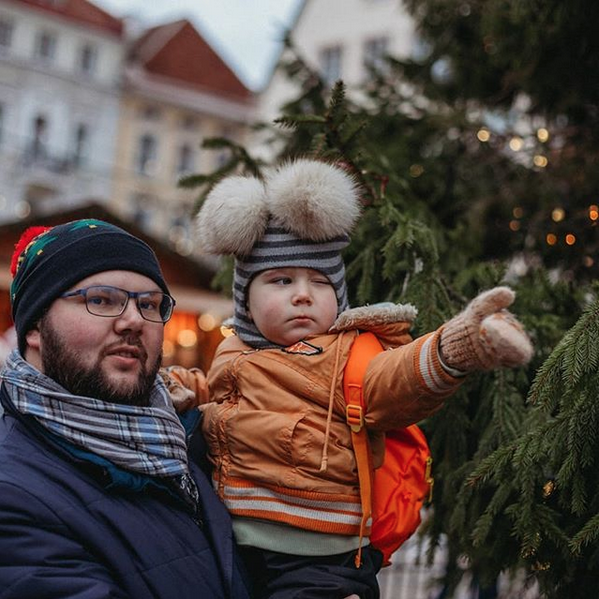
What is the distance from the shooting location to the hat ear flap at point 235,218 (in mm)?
2225

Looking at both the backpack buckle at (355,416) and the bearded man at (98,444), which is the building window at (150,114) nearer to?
the bearded man at (98,444)

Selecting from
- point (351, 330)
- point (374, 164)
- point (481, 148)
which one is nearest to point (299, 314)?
point (351, 330)

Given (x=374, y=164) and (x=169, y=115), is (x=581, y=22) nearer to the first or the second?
(x=374, y=164)

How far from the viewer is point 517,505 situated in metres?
2.28

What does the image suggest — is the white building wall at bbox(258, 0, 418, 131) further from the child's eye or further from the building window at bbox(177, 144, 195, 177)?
the child's eye

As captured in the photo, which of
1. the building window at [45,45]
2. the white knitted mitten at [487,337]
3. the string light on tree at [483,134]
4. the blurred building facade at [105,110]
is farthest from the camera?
the building window at [45,45]

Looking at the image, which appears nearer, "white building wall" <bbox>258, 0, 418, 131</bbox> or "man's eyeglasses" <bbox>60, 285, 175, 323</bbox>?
"man's eyeglasses" <bbox>60, 285, 175, 323</bbox>

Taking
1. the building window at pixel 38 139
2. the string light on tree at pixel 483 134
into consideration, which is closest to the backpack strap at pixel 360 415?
the string light on tree at pixel 483 134

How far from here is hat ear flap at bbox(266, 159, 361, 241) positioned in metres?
2.17

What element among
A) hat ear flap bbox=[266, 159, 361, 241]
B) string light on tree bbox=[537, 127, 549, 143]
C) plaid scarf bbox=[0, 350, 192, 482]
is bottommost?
plaid scarf bbox=[0, 350, 192, 482]

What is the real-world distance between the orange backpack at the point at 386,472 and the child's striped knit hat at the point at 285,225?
30 centimetres

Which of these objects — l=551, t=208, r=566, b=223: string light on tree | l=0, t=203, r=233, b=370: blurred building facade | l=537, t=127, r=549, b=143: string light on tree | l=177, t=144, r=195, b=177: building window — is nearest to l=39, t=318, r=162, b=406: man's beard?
l=551, t=208, r=566, b=223: string light on tree

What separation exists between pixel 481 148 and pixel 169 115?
2371 cm

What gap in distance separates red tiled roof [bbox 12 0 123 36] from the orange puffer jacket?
87.9 feet
